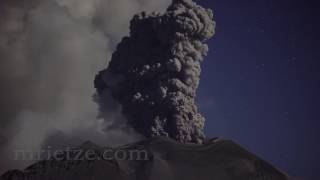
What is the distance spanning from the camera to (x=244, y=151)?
12506 cm

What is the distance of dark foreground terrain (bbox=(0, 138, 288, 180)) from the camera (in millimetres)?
105875

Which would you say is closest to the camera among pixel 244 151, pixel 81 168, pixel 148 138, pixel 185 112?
pixel 185 112

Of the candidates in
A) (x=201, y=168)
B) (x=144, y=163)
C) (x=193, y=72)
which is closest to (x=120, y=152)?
(x=144, y=163)

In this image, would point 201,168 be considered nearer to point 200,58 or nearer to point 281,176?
point 281,176

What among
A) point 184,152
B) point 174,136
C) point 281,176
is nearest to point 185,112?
point 174,136

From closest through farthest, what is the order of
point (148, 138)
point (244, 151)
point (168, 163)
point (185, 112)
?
point (185, 112) < point (148, 138) < point (168, 163) < point (244, 151)

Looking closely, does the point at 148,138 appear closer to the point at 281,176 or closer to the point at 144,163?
the point at 144,163

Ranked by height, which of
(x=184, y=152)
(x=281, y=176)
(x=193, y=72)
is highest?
(x=193, y=72)

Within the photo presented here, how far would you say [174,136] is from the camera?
95.1 meters

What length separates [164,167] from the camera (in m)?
112

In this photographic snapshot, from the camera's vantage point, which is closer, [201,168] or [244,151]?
[201,168]

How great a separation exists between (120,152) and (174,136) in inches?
1138

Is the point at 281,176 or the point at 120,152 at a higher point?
the point at 120,152

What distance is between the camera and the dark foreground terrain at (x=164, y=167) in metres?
106
